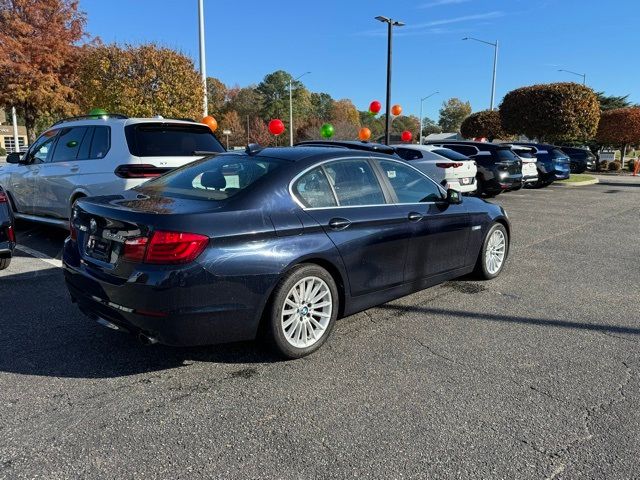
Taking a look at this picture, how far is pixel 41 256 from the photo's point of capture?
22.5 ft

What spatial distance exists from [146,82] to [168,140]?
1080cm

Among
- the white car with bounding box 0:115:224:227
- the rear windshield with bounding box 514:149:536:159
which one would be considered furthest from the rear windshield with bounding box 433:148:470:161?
the white car with bounding box 0:115:224:227

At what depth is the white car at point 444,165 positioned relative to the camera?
38.5ft

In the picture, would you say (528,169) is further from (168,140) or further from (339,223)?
(339,223)

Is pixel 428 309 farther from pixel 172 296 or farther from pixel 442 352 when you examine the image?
pixel 172 296

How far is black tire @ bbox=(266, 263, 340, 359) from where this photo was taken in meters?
3.50

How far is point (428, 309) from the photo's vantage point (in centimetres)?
488

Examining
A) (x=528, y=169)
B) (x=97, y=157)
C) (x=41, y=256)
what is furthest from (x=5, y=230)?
(x=528, y=169)

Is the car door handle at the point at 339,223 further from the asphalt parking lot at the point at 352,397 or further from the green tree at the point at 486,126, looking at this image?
the green tree at the point at 486,126

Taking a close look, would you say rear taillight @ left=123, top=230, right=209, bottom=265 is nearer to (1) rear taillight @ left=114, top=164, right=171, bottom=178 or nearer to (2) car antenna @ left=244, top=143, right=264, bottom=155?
(2) car antenna @ left=244, top=143, right=264, bottom=155

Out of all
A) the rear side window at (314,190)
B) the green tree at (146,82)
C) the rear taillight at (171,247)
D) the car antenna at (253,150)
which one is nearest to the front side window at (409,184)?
the rear side window at (314,190)

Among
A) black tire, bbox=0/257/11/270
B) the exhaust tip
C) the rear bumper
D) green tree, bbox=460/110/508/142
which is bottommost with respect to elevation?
black tire, bbox=0/257/11/270

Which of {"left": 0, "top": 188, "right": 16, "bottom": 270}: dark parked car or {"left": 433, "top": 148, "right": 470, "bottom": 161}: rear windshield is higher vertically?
{"left": 433, "top": 148, "right": 470, "bottom": 161}: rear windshield

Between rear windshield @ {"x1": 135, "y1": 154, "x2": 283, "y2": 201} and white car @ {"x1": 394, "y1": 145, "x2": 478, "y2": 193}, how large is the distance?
7.91 m
